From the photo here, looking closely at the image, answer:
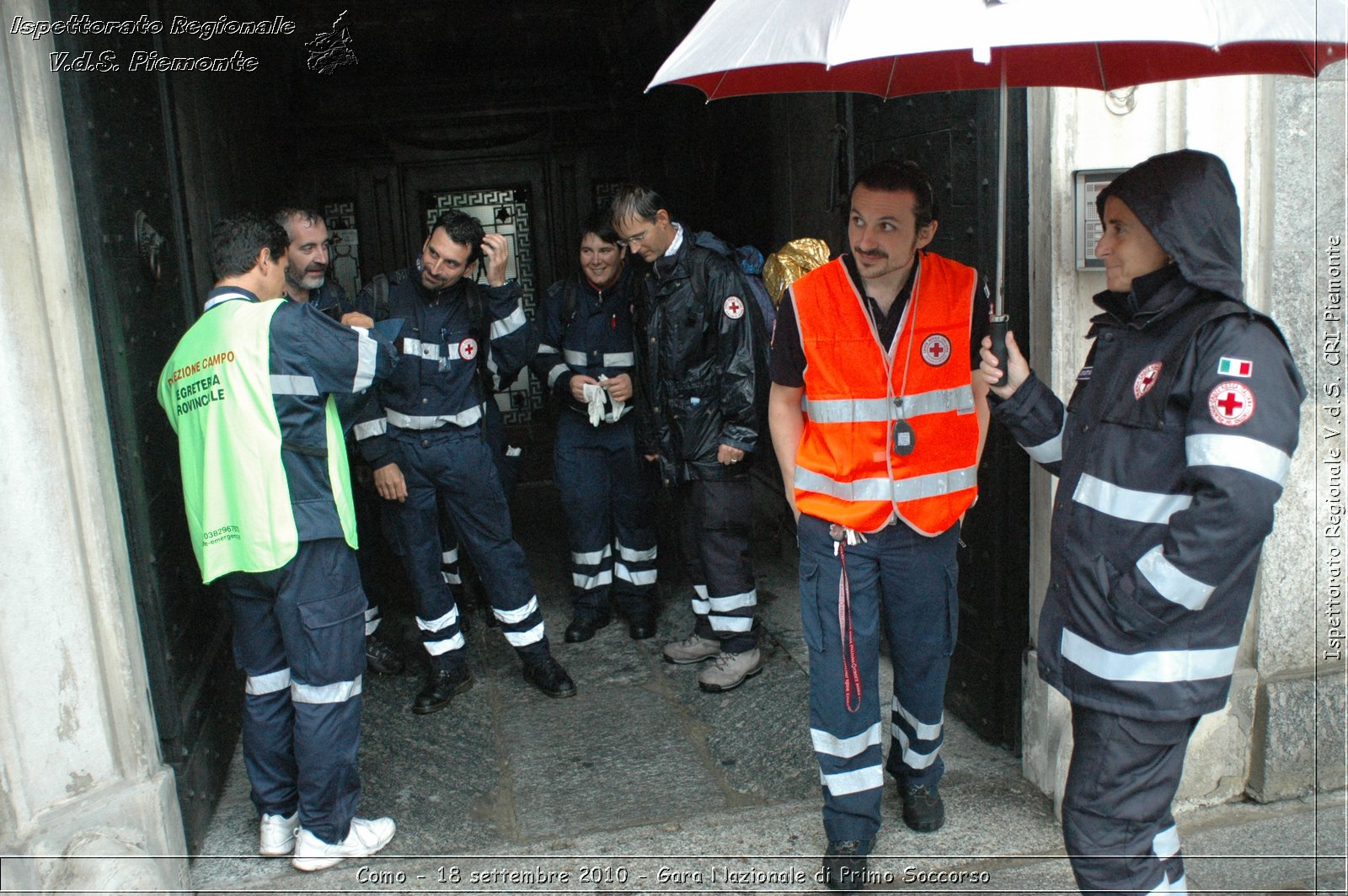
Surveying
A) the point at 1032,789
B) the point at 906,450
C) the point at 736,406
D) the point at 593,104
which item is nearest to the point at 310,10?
the point at 593,104

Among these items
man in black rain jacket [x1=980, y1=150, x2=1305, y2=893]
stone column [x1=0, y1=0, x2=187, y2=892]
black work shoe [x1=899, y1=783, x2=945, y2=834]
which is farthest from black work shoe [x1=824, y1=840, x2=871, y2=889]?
stone column [x1=0, y1=0, x2=187, y2=892]

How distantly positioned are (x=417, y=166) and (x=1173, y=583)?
7258mm

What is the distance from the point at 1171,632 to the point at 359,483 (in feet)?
12.2

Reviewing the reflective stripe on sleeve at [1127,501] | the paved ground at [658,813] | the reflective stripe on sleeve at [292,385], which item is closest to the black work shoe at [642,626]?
the paved ground at [658,813]

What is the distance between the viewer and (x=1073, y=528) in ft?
7.75

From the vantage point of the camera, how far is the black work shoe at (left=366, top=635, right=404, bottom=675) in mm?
4734

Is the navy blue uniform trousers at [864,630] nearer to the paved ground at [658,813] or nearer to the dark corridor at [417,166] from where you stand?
the paved ground at [658,813]

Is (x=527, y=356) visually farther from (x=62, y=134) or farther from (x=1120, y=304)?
(x=1120, y=304)

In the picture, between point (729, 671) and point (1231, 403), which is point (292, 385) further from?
point (1231, 403)

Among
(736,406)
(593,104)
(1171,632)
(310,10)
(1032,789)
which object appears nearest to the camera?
(1171,632)

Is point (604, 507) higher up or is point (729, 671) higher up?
point (604, 507)

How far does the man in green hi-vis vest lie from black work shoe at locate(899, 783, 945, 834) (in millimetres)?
1664

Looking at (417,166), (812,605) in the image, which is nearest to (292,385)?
(812,605)

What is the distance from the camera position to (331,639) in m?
3.20
